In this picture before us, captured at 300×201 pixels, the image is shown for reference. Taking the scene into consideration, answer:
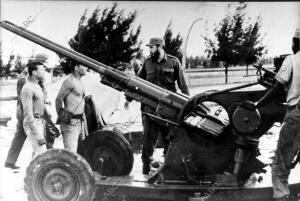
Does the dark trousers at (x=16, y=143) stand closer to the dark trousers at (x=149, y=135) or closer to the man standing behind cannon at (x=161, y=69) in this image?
the man standing behind cannon at (x=161, y=69)

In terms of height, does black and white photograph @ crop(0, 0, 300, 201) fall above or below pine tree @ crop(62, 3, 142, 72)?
below

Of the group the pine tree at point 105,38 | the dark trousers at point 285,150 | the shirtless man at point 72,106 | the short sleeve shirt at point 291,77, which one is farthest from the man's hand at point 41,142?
the pine tree at point 105,38

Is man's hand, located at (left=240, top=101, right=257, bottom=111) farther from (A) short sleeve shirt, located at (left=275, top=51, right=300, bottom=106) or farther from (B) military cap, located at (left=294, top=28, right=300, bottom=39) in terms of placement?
(B) military cap, located at (left=294, top=28, right=300, bottom=39)

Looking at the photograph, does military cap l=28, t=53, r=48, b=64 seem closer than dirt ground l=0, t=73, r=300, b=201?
Yes

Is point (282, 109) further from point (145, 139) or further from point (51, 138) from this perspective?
point (51, 138)

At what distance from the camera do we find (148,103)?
579cm

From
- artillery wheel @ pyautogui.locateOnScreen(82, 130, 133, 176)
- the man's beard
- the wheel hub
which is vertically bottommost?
the wheel hub

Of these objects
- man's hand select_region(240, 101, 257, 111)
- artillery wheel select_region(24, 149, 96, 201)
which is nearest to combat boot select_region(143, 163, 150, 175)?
artillery wheel select_region(24, 149, 96, 201)

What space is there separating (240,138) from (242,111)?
320mm

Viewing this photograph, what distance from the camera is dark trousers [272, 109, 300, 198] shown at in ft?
15.4

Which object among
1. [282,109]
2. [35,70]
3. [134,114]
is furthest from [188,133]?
[134,114]

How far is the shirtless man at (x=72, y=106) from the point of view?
671cm

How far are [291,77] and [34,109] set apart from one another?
3.97 meters

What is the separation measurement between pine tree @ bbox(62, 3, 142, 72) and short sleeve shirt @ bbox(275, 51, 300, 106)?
9634 millimetres
